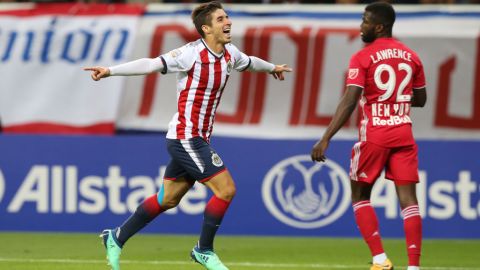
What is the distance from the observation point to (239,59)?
8594 mm

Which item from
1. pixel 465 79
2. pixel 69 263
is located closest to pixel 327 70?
pixel 465 79

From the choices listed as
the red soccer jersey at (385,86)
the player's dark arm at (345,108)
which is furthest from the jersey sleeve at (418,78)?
the player's dark arm at (345,108)

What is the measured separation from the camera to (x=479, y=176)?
1197 cm

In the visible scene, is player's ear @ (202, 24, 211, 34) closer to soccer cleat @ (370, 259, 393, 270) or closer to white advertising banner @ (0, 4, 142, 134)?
soccer cleat @ (370, 259, 393, 270)

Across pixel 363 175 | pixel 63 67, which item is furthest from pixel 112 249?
pixel 63 67

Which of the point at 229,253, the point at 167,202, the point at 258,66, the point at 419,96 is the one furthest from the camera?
the point at 229,253

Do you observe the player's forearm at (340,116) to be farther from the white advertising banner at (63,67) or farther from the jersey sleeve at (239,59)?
the white advertising banner at (63,67)

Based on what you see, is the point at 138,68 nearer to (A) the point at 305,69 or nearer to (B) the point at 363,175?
(B) the point at 363,175

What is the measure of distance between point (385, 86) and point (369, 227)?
3.27 ft

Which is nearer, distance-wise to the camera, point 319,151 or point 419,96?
point 319,151

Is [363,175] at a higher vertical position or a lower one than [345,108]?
lower

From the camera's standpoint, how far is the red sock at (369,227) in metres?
8.30

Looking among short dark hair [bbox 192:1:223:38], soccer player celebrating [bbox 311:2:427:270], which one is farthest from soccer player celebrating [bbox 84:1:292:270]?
soccer player celebrating [bbox 311:2:427:270]

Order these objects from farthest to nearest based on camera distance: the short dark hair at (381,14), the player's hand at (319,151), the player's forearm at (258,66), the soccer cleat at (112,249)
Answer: the player's forearm at (258,66), the soccer cleat at (112,249), the short dark hair at (381,14), the player's hand at (319,151)
